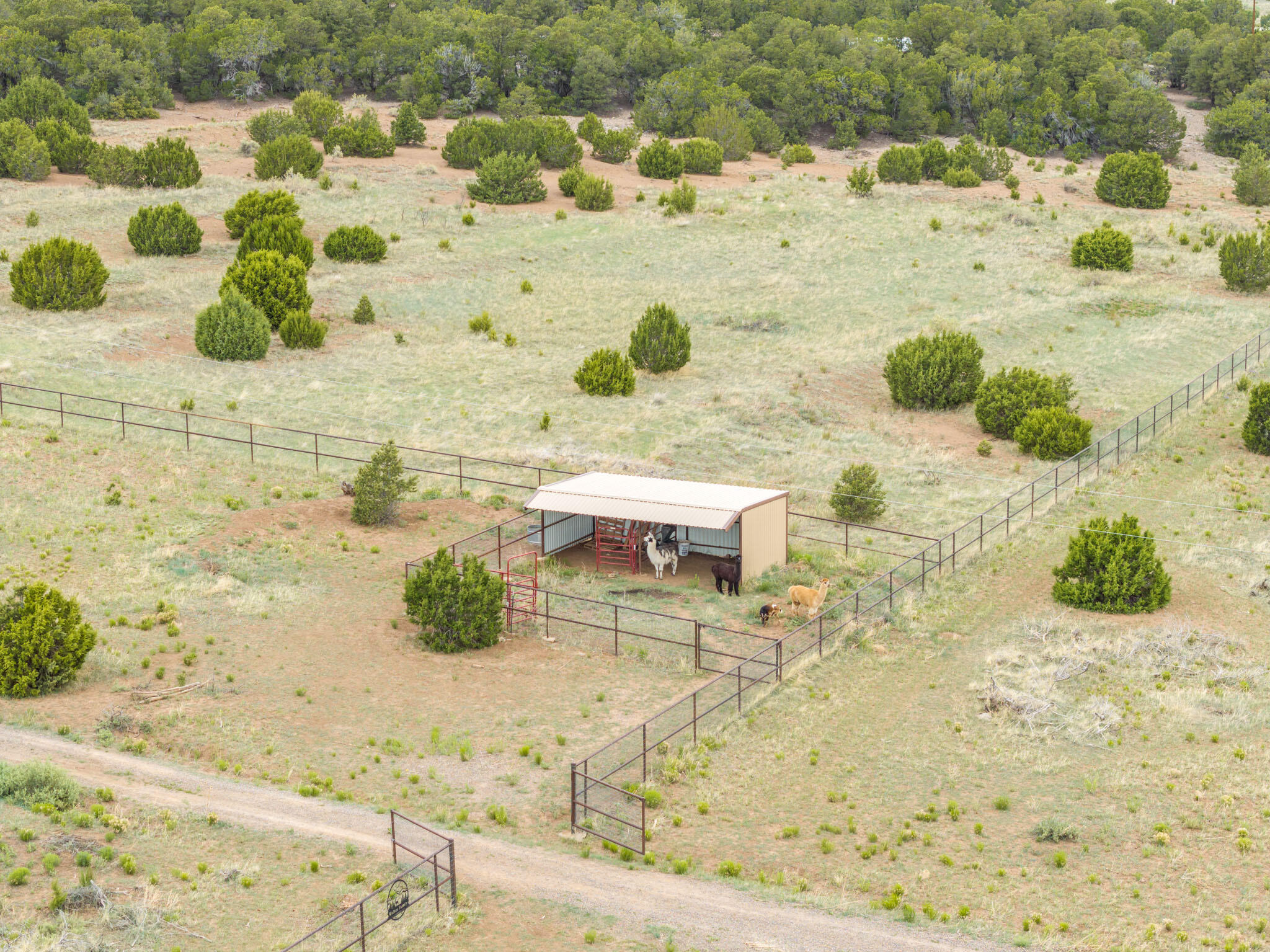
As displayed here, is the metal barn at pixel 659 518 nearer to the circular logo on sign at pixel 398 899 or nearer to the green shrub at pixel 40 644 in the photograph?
the green shrub at pixel 40 644

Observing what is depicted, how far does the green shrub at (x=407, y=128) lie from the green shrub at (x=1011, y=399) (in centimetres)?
4793

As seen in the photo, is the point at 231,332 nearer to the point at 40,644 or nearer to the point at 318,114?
the point at 40,644

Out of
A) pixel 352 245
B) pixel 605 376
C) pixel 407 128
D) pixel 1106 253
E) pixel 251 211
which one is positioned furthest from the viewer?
pixel 407 128

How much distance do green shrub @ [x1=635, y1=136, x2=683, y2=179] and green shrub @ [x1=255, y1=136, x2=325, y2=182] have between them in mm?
17761

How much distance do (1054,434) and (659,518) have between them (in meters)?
14.9

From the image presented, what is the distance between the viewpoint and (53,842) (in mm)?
19016

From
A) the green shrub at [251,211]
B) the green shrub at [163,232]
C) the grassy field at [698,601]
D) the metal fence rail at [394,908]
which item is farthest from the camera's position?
the green shrub at [251,211]

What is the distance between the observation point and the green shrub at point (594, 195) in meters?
71.1

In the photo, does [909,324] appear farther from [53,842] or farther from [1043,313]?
[53,842]

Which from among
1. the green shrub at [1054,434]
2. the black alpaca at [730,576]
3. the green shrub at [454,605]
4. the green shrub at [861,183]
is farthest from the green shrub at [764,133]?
the green shrub at [454,605]

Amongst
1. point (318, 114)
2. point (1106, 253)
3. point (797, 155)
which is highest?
point (318, 114)

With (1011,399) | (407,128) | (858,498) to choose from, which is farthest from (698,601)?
(407,128)

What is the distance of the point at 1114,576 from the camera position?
3011cm

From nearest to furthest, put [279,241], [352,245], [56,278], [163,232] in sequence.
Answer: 1. [56,278]
2. [279,241]
3. [163,232]
4. [352,245]
